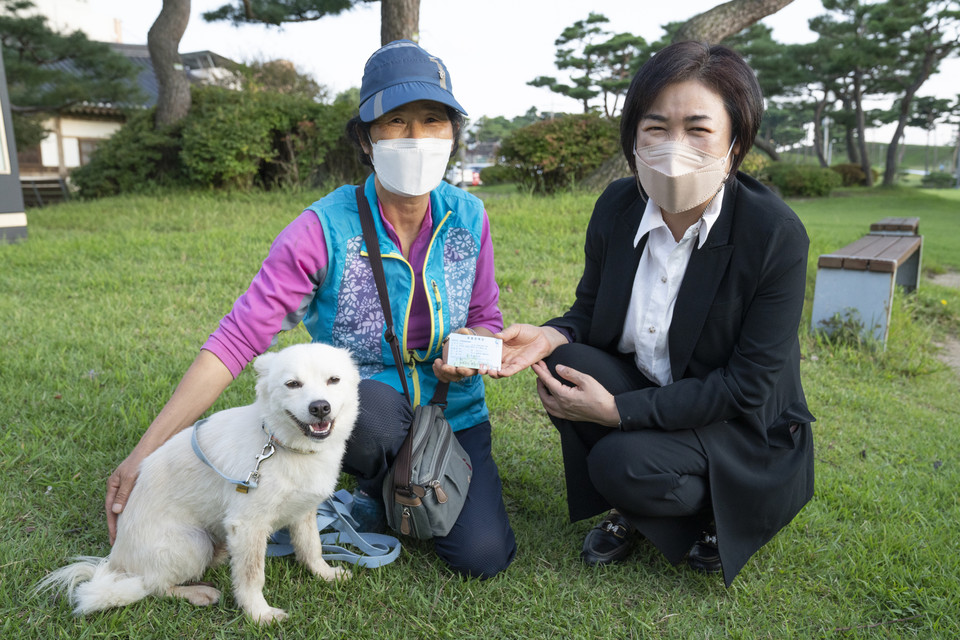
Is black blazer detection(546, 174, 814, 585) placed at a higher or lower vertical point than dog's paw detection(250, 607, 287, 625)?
higher

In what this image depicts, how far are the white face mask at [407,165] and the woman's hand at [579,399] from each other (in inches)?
33.8

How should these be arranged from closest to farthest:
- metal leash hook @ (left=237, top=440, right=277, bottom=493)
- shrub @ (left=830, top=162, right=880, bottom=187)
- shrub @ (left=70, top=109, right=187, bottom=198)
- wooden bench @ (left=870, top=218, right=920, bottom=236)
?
Answer: metal leash hook @ (left=237, top=440, right=277, bottom=493) < wooden bench @ (left=870, top=218, right=920, bottom=236) < shrub @ (left=70, top=109, right=187, bottom=198) < shrub @ (left=830, top=162, right=880, bottom=187)

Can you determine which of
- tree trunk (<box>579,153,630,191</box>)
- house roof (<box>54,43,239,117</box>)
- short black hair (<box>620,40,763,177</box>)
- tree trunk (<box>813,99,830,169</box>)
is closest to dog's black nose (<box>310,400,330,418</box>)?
short black hair (<box>620,40,763,177</box>)

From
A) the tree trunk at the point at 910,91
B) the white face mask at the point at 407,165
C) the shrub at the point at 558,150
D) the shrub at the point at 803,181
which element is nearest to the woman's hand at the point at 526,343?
the white face mask at the point at 407,165

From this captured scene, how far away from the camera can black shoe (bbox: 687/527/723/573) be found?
7.70 ft

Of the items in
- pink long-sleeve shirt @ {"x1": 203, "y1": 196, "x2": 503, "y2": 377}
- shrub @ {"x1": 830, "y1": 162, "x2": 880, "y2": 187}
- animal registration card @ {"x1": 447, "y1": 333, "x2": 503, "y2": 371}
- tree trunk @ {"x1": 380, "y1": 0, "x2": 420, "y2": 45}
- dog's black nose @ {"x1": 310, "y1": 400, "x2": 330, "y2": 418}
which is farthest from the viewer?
shrub @ {"x1": 830, "y1": 162, "x2": 880, "y2": 187}

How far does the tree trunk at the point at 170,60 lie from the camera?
11.3 m

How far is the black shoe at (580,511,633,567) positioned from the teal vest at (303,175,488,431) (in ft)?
2.25

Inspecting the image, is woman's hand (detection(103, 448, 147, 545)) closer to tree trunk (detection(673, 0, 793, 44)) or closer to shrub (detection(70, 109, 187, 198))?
tree trunk (detection(673, 0, 793, 44))

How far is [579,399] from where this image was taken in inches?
89.4

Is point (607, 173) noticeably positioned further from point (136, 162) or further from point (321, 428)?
point (321, 428)

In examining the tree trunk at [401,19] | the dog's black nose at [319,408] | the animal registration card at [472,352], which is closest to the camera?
the dog's black nose at [319,408]

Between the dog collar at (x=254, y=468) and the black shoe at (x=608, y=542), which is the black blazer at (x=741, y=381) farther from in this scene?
the dog collar at (x=254, y=468)

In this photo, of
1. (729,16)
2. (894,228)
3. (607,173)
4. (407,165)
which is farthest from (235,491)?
(729,16)
